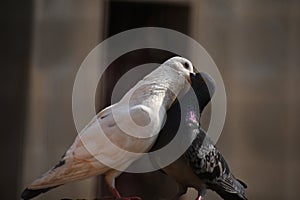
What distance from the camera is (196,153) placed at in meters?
2.87

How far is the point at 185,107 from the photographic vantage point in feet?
9.50

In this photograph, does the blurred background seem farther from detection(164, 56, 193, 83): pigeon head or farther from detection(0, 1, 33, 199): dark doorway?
detection(164, 56, 193, 83): pigeon head

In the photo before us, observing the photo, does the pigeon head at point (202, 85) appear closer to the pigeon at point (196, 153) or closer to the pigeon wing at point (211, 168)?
the pigeon at point (196, 153)

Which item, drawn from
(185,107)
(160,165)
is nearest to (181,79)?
(185,107)

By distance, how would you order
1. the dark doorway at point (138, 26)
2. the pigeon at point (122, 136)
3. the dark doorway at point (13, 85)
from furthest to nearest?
1. the dark doorway at point (13, 85)
2. the dark doorway at point (138, 26)
3. the pigeon at point (122, 136)

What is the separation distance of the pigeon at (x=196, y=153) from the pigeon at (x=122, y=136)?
0.03 meters

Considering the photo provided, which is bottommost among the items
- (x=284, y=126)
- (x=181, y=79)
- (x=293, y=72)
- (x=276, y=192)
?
(x=276, y=192)

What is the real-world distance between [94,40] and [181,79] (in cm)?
335

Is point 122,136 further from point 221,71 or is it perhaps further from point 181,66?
point 221,71

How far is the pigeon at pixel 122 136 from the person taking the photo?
9.38ft

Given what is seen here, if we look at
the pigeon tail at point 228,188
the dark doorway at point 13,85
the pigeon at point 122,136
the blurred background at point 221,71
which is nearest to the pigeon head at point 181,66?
the pigeon at point 122,136

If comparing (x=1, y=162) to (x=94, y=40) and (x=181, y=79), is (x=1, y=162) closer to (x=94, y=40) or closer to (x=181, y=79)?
(x=94, y=40)

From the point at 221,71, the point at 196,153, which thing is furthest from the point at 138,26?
the point at 196,153

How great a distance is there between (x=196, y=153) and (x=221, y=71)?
10.8 feet
